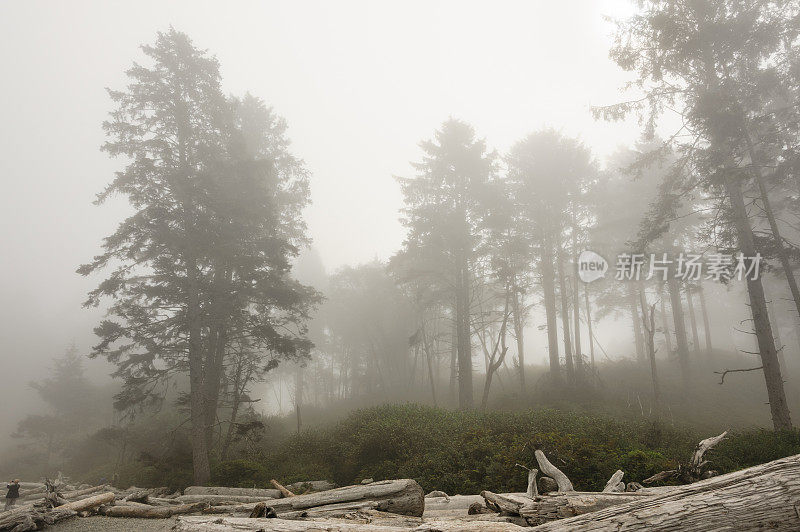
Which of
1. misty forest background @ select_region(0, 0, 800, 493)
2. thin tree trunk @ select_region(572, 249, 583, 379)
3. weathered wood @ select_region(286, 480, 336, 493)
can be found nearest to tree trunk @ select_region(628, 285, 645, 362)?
misty forest background @ select_region(0, 0, 800, 493)

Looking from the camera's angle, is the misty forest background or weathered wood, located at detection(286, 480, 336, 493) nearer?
weathered wood, located at detection(286, 480, 336, 493)

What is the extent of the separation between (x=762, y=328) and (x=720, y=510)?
11.6 m

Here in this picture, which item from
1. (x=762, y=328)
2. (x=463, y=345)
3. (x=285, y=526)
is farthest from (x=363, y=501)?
(x=463, y=345)

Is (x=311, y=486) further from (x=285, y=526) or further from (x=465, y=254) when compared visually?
(x=465, y=254)

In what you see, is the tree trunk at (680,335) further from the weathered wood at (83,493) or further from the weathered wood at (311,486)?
the weathered wood at (83,493)

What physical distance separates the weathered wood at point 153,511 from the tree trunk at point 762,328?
15.1 m

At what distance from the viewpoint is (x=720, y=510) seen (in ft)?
9.84

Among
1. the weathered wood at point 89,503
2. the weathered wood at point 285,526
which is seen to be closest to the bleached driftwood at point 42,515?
the weathered wood at point 89,503

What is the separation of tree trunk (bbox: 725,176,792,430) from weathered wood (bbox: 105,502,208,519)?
49.5 feet

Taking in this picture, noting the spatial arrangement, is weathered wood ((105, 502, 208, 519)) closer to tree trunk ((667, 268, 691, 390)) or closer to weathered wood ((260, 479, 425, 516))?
weathered wood ((260, 479, 425, 516))

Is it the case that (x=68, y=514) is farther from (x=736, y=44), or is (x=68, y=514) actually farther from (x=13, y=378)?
(x=13, y=378)

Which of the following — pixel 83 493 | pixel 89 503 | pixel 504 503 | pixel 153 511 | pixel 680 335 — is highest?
pixel 680 335

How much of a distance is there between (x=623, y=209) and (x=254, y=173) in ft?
75.3

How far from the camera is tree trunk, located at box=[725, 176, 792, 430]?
10.5 metres
